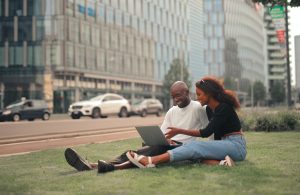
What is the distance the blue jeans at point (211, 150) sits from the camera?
546 cm

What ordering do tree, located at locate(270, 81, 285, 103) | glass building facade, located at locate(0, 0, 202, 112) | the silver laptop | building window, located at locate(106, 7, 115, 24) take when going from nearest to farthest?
the silver laptop
glass building facade, located at locate(0, 0, 202, 112)
building window, located at locate(106, 7, 115, 24)
tree, located at locate(270, 81, 285, 103)

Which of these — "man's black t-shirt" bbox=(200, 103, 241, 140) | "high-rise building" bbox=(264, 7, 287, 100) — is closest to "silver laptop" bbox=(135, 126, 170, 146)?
"man's black t-shirt" bbox=(200, 103, 241, 140)

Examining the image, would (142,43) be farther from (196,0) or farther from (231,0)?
(231,0)

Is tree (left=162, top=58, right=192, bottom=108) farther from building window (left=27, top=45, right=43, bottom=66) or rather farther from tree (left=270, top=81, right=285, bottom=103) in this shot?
tree (left=270, top=81, right=285, bottom=103)

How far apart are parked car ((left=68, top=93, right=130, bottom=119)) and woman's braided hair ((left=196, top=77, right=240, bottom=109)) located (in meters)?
22.2

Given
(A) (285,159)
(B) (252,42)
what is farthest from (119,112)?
(B) (252,42)

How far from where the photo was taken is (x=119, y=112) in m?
29.9

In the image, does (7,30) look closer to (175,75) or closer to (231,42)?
(175,75)

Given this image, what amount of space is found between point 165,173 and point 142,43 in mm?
64584

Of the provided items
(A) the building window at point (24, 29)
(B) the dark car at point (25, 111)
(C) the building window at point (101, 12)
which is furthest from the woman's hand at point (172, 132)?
(C) the building window at point (101, 12)

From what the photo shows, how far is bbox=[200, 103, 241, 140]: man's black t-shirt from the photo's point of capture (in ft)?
18.5

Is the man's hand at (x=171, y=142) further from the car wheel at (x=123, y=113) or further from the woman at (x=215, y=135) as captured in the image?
the car wheel at (x=123, y=113)

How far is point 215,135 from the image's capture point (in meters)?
5.91

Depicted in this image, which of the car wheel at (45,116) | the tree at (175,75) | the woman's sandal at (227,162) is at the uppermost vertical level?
the tree at (175,75)
